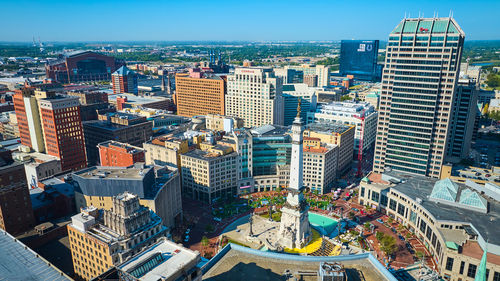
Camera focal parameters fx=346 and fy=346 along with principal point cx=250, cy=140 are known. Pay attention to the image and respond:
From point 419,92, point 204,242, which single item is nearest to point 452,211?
point 419,92

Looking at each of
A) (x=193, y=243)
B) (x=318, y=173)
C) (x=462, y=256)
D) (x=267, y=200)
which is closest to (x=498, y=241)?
(x=462, y=256)

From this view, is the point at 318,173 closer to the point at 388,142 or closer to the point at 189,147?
the point at 388,142

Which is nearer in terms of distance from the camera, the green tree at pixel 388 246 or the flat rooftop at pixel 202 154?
the green tree at pixel 388 246

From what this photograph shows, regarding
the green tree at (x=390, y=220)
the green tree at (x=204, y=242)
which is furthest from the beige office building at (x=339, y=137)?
the green tree at (x=204, y=242)

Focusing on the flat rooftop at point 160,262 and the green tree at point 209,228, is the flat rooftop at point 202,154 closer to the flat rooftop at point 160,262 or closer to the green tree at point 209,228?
the green tree at point 209,228

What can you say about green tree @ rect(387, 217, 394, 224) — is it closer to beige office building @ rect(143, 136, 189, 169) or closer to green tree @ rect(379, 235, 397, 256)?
green tree @ rect(379, 235, 397, 256)

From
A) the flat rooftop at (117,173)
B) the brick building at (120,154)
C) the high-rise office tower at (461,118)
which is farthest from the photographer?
the high-rise office tower at (461,118)
